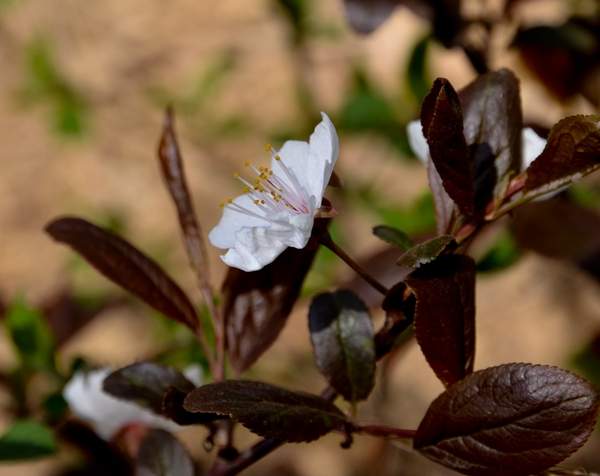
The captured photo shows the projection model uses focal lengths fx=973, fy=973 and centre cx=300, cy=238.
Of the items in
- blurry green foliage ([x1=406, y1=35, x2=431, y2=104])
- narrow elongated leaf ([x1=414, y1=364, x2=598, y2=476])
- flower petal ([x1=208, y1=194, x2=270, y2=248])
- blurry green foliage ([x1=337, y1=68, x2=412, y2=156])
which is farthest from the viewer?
blurry green foliage ([x1=337, y1=68, x2=412, y2=156])

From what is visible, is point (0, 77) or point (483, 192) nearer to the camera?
point (483, 192)

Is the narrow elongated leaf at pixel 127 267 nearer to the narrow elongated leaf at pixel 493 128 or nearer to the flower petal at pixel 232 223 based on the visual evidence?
the flower petal at pixel 232 223

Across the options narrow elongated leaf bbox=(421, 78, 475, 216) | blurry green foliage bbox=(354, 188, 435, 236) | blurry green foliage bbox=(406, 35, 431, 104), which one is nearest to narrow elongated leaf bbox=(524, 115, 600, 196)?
narrow elongated leaf bbox=(421, 78, 475, 216)

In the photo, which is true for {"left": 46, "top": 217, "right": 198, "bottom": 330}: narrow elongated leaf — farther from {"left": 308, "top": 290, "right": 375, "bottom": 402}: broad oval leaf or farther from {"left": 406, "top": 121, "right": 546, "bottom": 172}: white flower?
{"left": 406, "top": 121, "right": 546, "bottom": 172}: white flower

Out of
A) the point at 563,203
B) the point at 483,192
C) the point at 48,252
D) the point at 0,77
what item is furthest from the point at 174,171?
the point at 0,77

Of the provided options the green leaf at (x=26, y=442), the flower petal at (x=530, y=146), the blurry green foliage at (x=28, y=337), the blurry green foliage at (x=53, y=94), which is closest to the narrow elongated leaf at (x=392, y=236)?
the flower petal at (x=530, y=146)

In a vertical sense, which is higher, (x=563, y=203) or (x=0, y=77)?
(x=0, y=77)

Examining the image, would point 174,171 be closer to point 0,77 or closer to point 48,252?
point 48,252
